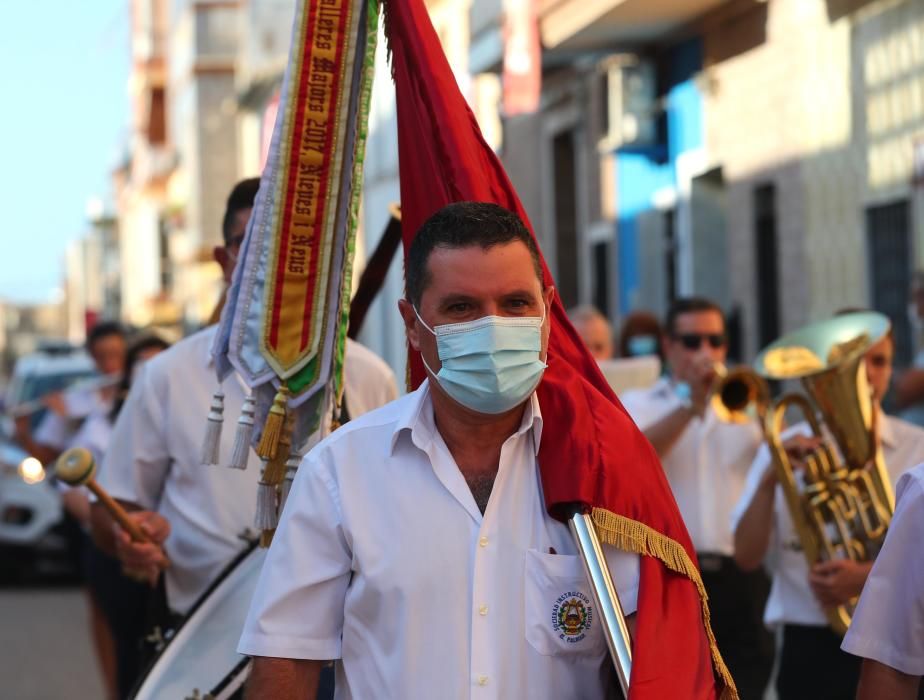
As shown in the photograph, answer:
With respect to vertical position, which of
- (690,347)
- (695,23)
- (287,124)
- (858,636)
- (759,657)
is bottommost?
(759,657)

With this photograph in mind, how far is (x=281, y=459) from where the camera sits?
4477 mm

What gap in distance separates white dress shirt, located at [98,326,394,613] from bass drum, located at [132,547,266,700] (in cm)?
42

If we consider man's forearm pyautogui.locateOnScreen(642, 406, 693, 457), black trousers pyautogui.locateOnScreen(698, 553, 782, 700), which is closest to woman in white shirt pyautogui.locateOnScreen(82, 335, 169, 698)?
man's forearm pyautogui.locateOnScreen(642, 406, 693, 457)

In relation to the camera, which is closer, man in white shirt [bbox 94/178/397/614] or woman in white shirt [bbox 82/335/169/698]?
man in white shirt [bbox 94/178/397/614]

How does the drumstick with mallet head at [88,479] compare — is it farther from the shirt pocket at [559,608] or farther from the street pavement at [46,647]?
the street pavement at [46,647]

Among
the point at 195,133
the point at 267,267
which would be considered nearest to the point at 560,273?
the point at 267,267

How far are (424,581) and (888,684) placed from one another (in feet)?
3.25

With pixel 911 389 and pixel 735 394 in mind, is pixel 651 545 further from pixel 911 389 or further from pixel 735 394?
pixel 911 389

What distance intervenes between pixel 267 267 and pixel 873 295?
887 centimetres

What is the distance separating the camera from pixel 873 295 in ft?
41.9

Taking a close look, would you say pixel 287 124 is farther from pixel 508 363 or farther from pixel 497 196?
pixel 508 363

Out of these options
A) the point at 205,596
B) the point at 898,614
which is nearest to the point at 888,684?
the point at 898,614

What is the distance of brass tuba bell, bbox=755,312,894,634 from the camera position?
226 inches

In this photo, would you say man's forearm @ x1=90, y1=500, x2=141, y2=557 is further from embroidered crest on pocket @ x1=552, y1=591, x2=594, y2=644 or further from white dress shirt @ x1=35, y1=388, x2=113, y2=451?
white dress shirt @ x1=35, y1=388, x2=113, y2=451
